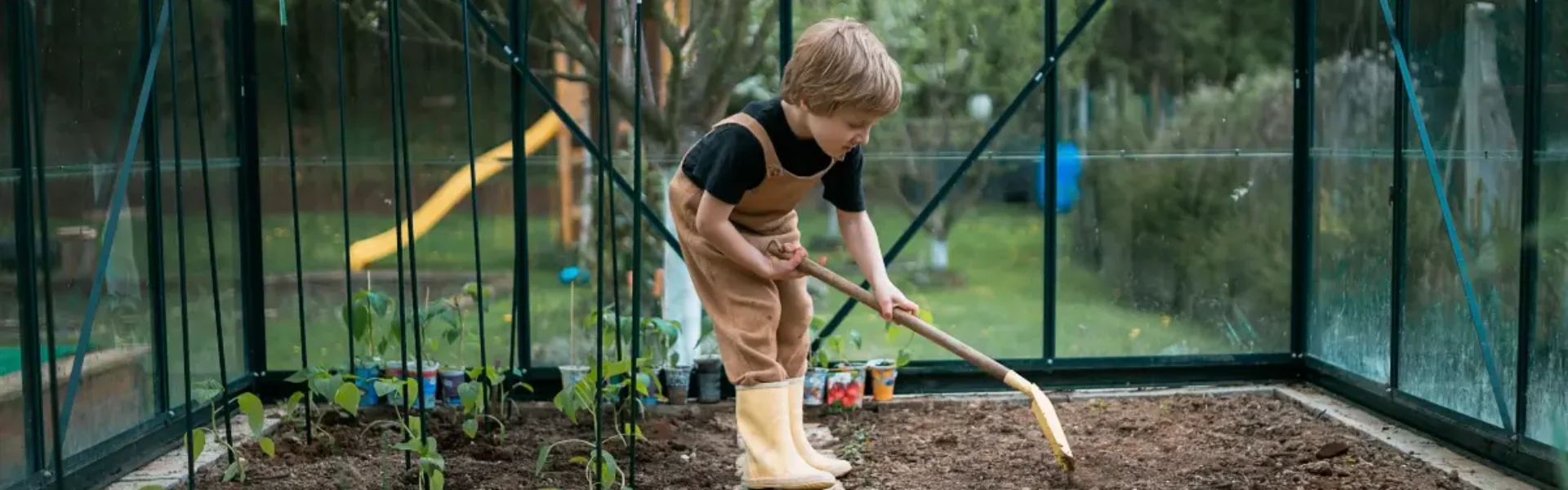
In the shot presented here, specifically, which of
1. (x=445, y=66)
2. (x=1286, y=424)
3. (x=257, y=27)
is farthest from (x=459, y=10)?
(x=1286, y=424)

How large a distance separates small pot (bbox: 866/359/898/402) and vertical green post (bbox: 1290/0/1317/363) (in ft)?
5.18

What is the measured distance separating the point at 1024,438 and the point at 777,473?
1170mm

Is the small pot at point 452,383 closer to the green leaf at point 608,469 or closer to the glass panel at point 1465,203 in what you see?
the green leaf at point 608,469

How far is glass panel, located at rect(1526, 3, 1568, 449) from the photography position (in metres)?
3.77

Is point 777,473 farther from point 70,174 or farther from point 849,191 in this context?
point 70,174

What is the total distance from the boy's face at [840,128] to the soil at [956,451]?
3.37ft

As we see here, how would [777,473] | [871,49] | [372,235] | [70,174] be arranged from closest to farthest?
1. [871,49]
2. [777,473]
3. [70,174]
4. [372,235]

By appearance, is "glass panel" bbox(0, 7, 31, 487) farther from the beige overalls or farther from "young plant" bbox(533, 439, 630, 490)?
the beige overalls

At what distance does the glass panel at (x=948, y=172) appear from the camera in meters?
5.13

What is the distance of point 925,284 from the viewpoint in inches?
206

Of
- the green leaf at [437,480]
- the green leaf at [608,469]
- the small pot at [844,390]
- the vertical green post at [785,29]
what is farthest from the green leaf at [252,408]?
the vertical green post at [785,29]

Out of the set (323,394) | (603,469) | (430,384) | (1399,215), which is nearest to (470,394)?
(323,394)

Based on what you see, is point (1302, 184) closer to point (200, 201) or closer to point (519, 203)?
point (519, 203)

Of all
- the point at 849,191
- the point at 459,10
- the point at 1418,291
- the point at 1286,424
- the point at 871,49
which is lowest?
the point at 1286,424
